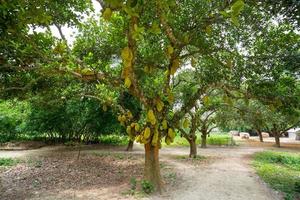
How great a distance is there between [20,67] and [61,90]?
3321 millimetres

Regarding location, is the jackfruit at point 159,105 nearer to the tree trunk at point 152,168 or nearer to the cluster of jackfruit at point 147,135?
the cluster of jackfruit at point 147,135

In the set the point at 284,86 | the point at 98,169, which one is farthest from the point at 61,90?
the point at 284,86

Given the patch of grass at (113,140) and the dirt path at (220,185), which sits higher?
the patch of grass at (113,140)

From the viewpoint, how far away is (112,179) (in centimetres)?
899

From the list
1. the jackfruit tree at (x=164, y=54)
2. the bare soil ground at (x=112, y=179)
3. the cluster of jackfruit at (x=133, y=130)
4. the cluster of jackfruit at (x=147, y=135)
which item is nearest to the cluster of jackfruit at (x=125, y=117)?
the jackfruit tree at (x=164, y=54)

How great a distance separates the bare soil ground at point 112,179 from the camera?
23.6 feet

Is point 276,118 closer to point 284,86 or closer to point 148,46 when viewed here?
point 284,86

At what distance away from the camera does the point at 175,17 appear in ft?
18.8

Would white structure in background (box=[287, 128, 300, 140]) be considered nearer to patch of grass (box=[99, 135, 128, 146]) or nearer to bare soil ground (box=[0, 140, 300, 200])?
patch of grass (box=[99, 135, 128, 146])

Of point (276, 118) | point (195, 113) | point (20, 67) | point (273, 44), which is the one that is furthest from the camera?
point (276, 118)

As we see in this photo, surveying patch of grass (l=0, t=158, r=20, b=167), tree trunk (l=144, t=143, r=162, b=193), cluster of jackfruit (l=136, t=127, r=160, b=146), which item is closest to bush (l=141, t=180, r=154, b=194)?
tree trunk (l=144, t=143, r=162, b=193)

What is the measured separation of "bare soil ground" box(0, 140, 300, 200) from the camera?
23.6ft

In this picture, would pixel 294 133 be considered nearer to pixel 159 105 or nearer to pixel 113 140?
pixel 113 140

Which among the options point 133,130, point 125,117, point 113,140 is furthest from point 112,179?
point 113,140
